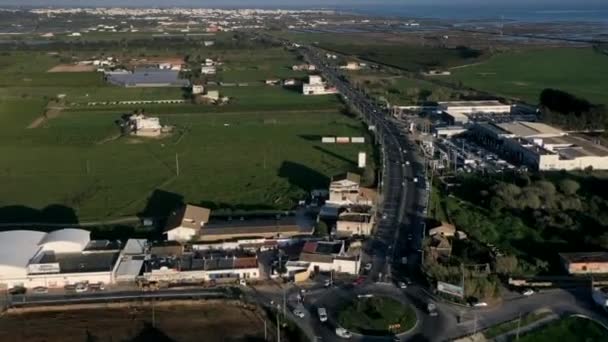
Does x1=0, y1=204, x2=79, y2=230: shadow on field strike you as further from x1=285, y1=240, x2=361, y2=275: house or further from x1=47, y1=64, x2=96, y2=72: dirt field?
x1=47, y1=64, x2=96, y2=72: dirt field

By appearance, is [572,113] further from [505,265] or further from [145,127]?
[145,127]

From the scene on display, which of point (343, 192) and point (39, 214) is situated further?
point (343, 192)

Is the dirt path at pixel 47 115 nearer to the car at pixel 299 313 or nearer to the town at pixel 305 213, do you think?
the town at pixel 305 213

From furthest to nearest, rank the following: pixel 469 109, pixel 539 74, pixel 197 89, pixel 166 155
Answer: pixel 539 74
pixel 197 89
pixel 469 109
pixel 166 155

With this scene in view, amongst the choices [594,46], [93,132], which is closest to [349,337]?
[93,132]

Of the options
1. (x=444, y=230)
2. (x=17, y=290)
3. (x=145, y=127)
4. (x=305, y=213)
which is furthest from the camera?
(x=145, y=127)

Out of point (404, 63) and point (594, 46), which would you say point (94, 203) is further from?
point (594, 46)

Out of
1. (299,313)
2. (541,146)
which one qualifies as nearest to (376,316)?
(299,313)
